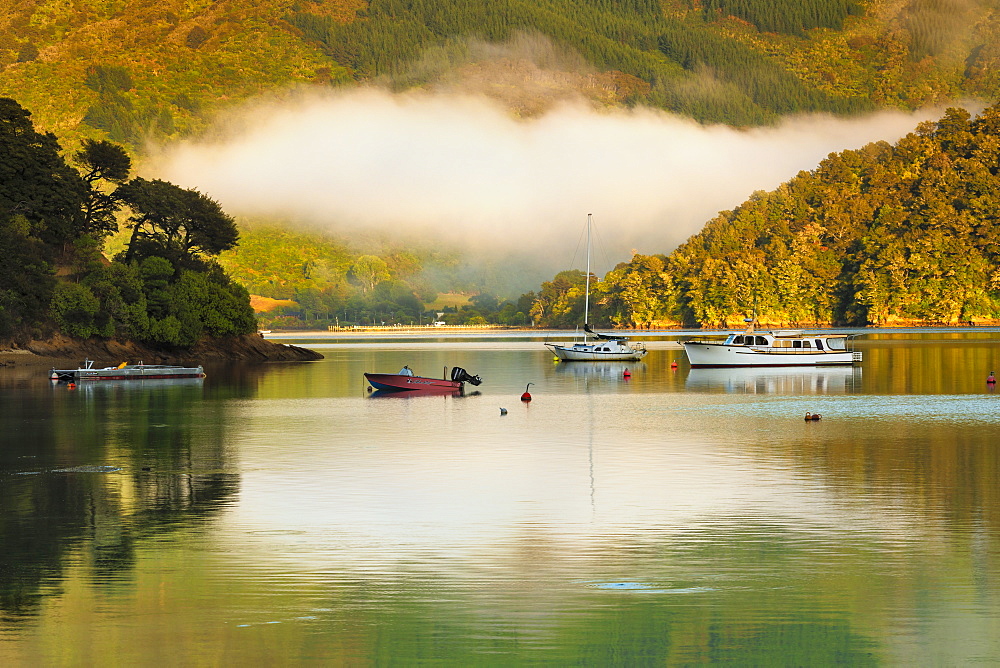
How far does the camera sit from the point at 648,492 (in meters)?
27.6

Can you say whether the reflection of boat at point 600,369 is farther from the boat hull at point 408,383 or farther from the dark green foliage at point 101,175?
the dark green foliage at point 101,175

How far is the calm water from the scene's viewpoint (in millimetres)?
14672

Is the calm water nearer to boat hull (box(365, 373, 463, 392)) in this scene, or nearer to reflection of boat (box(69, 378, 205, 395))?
boat hull (box(365, 373, 463, 392))

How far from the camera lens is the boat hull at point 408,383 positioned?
70.3 m

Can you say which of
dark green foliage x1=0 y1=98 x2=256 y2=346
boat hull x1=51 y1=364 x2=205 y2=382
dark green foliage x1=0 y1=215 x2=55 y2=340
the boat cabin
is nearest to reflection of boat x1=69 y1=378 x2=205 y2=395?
boat hull x1=51 y1=364 x2=205 y2=382

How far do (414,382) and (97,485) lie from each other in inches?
1687

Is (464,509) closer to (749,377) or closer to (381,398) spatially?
(381,398)

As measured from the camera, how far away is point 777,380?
274ft

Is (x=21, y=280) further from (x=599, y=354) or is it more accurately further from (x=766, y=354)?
(x=766, y=354)

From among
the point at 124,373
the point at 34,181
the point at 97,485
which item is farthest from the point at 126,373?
the point at 97,485

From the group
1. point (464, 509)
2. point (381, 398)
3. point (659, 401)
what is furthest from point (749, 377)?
point (464, 509)

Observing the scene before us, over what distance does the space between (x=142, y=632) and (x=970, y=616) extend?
1161 cm

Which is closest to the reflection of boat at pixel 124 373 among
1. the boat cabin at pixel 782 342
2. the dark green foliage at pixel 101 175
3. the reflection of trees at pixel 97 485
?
the dark green foliage at pixel 101 175

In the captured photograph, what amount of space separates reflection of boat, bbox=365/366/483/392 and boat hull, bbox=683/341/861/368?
36.9 meters
